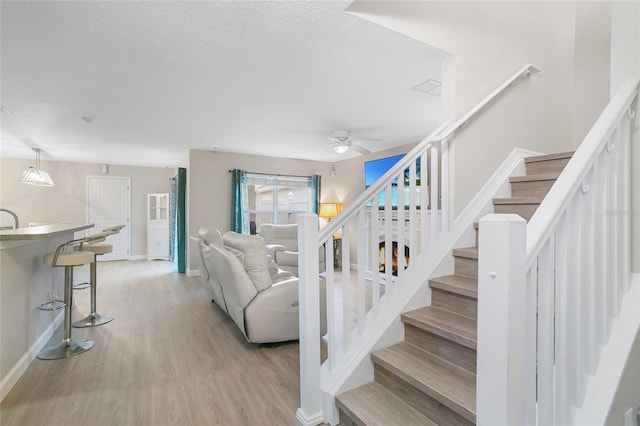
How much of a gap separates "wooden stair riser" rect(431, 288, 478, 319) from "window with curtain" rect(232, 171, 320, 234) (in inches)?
176

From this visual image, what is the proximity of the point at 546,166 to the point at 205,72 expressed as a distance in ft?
9.03

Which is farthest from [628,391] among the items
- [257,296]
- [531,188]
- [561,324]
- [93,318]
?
[93,318]

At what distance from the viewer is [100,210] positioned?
7.10 m

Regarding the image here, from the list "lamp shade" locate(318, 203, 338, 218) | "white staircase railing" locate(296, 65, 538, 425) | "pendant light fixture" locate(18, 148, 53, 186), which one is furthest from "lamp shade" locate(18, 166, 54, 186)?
"white staircase railing" locate(296, 65, 538, 425)

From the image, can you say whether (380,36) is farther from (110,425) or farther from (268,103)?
(110,425)

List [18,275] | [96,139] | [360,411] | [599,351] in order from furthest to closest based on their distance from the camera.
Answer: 1. [96,139]
2. [18,275]
3. [360,411]
4. [599,351]

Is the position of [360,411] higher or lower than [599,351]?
lower

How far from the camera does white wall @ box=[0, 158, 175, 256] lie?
248 inches

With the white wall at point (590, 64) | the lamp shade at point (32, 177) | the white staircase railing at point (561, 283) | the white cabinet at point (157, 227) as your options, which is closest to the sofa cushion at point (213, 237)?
the white staircase railing at point (561, 283)

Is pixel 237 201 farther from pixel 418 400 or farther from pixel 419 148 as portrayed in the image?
pixel 418 400

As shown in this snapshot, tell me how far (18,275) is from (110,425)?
4.49 feet

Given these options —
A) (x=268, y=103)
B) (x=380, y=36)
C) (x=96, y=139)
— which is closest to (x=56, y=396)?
(x=268, y=103)

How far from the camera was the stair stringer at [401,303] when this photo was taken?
172cm

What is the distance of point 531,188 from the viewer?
227 centimetres
